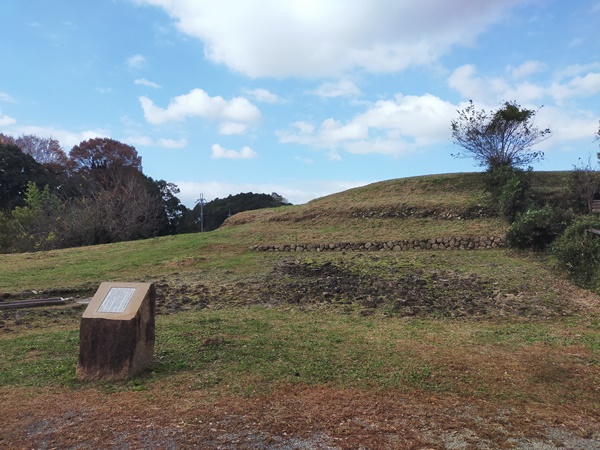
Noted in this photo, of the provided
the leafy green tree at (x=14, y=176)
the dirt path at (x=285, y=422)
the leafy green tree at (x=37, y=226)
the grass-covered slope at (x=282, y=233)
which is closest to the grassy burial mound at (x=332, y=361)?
the dirt path at (x=285, y=422)

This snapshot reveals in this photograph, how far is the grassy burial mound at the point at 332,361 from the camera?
3.33 m

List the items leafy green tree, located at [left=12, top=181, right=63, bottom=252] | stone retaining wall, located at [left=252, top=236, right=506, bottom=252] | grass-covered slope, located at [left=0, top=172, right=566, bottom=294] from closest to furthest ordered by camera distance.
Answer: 1. grass-covered slope, located at [left=0, top=172, right=566, bottom=294]
2. stone retaining wall, located at [left=252, top=236, right=506, bottom=252]
3. leafy green tree, located at [left=12, top=181, right=63, bottom=252]

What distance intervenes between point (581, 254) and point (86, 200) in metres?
28.0

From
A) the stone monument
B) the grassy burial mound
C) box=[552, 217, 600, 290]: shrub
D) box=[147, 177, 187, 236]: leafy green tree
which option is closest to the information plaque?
the stone monument

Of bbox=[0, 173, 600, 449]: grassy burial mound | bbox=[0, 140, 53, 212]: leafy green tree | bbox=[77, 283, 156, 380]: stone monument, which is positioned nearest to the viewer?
bbox=[0, 173, 600, 449]: grassy burial mound

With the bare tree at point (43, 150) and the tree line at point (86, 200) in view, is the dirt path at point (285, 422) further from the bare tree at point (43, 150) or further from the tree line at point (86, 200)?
the bare tree at point (43, 150)

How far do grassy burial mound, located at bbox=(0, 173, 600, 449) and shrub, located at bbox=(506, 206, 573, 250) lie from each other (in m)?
0.64

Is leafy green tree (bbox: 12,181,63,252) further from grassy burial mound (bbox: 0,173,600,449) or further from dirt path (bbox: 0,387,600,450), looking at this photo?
dirt path (bbox: 0,387,600,450)

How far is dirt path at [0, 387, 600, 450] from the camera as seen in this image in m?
3.14

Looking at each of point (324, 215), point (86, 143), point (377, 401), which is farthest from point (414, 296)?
point (86, 143)

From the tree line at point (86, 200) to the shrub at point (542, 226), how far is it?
73.0ft

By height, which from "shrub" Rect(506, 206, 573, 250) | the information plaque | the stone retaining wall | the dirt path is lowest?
the dirt path

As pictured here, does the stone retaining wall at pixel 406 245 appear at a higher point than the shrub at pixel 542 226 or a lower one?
lower

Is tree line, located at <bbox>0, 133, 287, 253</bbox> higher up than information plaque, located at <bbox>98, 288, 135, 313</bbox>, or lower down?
higher up
